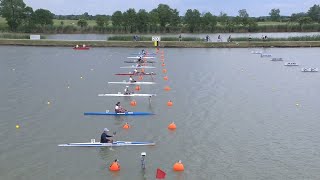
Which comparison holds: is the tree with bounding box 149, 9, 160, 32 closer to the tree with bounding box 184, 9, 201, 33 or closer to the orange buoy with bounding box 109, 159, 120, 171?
the tree with bounding box 184, 9, 201, 33

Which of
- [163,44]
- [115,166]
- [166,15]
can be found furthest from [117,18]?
[115,166]

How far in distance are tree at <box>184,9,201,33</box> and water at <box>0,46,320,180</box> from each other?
5292cm

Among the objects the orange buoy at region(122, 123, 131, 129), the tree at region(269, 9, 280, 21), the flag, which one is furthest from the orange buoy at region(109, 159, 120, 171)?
the tree at region(269, 9, 280, 21)

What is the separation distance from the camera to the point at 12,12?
96.3 metres

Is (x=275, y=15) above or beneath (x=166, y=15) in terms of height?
above

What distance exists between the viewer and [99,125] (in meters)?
26.0

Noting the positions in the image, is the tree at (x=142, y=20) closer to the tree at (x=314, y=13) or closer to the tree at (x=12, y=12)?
the tree at (x=12, y=12)

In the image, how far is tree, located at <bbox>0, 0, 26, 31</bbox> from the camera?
9544 cm

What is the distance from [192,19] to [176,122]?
7702 cm

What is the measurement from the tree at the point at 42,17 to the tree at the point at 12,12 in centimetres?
297

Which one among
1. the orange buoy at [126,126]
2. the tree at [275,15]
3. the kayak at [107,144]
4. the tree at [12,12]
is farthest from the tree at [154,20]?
the kayak at [107,144]

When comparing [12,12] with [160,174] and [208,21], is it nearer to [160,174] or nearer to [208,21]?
[208,21]

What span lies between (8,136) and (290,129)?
15.8 meters

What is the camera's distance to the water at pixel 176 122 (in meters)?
19.7
